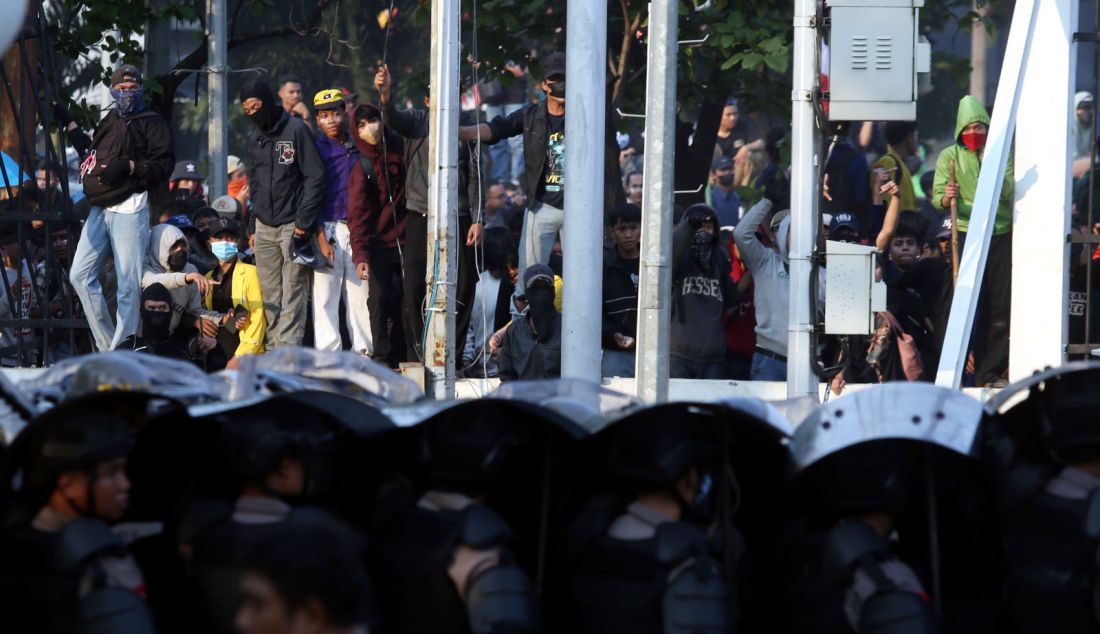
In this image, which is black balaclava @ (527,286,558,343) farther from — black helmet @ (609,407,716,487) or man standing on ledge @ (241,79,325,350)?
black helmet @ (609,407,716,487)

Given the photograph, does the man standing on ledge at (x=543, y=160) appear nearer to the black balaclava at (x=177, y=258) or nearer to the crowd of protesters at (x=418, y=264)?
the crowd of protesters at (x=418, y=264)

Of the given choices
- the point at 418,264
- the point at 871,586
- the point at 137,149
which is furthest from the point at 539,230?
the point at 871,586

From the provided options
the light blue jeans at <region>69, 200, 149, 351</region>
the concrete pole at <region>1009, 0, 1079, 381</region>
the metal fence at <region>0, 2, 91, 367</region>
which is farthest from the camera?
the metal fence at <region>0, 2, 91, 367</region>

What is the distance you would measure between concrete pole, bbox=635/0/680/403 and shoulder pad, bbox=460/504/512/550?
5.44 metres

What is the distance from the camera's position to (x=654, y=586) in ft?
16.1

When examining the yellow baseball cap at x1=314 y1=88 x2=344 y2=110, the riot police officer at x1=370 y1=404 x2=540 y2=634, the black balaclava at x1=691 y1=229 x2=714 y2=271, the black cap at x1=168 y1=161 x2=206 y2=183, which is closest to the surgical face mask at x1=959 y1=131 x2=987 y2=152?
the black balaclava at x1=691 y1=229 x2=714 y2=271

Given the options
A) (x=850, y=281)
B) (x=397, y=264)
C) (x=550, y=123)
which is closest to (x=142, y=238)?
(x=397, y=264)

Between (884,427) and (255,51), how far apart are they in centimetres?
2002

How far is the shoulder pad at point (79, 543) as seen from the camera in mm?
4621

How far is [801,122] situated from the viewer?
31.8 ft

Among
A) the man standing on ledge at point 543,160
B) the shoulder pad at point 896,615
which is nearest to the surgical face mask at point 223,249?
the man standing on ledge at point 543,160

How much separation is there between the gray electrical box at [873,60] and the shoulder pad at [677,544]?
4.89 m

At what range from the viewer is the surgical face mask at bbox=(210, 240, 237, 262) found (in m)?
12.5

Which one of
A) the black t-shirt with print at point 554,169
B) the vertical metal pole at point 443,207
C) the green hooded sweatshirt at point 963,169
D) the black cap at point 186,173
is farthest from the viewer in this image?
the black cap at point 186,173
